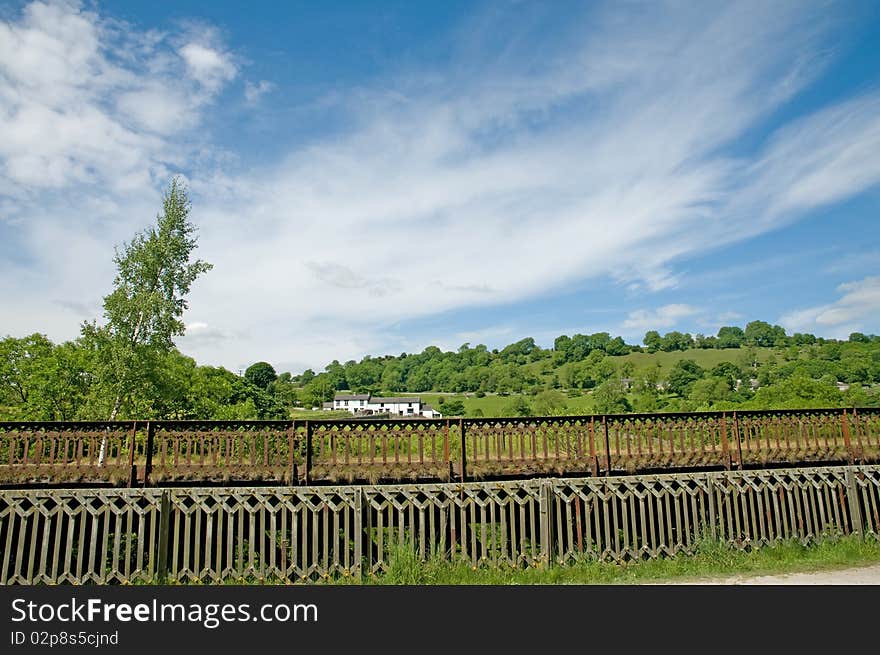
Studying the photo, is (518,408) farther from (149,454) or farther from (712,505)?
(149,454)

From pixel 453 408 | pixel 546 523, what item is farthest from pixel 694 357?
pixel 546 523

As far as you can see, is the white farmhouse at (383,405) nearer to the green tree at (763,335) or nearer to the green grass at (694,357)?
the green grass at (694,357)

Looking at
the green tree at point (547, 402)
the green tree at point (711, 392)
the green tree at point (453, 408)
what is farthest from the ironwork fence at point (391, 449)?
the green tree at point (453, 408)

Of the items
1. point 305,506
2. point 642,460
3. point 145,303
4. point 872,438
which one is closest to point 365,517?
point 305,506

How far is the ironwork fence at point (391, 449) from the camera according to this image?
30.5 feet

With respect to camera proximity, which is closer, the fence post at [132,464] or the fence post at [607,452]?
the fence post at [132,464]

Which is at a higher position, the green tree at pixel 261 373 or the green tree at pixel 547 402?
the green tree at pixel 261 373

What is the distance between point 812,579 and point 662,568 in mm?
2083

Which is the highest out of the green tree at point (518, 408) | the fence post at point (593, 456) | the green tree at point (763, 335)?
the green tree at point (763, 335)

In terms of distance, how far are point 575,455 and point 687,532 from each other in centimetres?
228

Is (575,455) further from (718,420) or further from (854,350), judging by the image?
(854,350)

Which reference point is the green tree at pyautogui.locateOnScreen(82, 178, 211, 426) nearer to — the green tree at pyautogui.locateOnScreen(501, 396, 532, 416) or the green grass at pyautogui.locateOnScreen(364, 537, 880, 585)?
the green grass at pyautogui.locateOnScreen(364, 537, 880, 585)

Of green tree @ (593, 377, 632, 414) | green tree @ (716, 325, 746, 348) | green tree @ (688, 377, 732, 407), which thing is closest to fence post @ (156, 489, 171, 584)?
green tree @ (593, 377, 632, 414)

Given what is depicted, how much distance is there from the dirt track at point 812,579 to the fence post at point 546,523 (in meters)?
2.04
